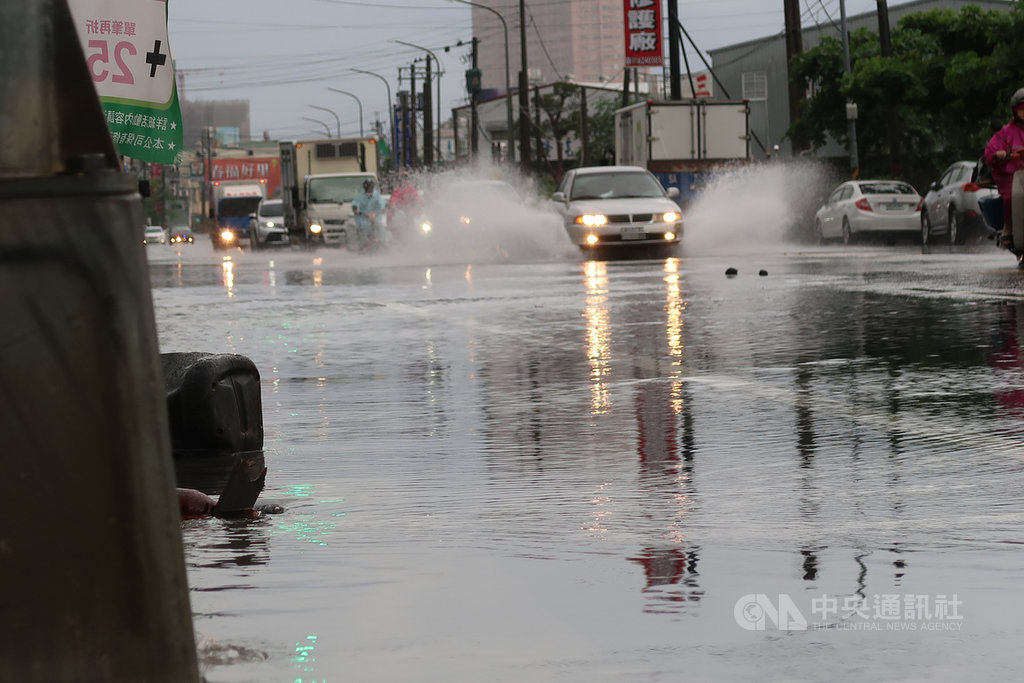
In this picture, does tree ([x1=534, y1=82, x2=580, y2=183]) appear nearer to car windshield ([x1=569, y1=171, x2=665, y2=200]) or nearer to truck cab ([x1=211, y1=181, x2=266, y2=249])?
truck cab ([x1=211, y1=181, x2=266, y2=249])

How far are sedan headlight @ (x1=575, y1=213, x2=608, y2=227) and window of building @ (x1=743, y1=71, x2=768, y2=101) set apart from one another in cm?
6355

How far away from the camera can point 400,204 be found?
36312 mm

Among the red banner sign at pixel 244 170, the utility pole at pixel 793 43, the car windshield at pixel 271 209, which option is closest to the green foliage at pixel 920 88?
the utility pole at pixel 793 43

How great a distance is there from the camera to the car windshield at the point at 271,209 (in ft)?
188

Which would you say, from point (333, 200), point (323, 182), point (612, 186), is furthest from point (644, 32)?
point (612, 186)

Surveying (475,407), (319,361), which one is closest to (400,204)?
(319,361)

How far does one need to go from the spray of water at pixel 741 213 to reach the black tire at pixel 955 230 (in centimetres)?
436

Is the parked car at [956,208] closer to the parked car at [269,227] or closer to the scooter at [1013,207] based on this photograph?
the scooter at [1013,207]

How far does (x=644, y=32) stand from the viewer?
61.2 meters

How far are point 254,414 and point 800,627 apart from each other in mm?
3980

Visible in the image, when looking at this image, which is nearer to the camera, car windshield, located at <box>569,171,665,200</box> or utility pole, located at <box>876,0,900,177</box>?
car windshield, located at <box>569,171,665,200</box>

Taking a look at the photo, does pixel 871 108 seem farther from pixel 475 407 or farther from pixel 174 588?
pixel 174 588

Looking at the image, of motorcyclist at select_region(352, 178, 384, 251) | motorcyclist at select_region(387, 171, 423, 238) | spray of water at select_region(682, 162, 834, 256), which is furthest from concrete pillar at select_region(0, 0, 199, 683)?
motorcyclist at select_region(352, 178, 384, 251)
